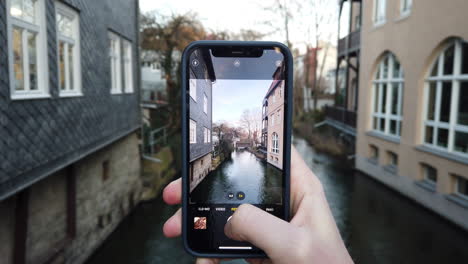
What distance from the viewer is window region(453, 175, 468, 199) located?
335cm

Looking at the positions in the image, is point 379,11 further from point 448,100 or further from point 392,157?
point 448,100

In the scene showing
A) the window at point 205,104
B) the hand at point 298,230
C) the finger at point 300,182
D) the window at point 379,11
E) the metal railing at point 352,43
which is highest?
the window at point 379,11

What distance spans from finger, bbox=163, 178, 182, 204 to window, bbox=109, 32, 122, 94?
3720 mm

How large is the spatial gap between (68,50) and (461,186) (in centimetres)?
342

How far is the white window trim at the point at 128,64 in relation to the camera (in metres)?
5.00

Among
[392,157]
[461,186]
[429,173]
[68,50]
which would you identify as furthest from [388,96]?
[68,50]

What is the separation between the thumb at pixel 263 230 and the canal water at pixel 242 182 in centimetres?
9

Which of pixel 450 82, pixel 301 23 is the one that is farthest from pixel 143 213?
pixel 450 82

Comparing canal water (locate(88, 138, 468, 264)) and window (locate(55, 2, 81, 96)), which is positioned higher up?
window (locate(55, 2, 81, 96))

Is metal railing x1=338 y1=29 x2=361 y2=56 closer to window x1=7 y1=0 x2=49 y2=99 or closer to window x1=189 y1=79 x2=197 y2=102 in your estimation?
window x1=7 y1=0 x2=49 y2=99

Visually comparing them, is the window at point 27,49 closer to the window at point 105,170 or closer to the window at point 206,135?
the window at point 206,135

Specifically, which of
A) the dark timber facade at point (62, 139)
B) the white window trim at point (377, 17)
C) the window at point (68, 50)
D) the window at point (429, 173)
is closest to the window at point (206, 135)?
the dark timber facade at point (62, 139)

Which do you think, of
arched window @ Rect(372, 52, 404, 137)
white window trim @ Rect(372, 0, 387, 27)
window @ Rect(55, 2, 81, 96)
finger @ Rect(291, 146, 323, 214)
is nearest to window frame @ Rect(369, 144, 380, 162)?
arched window @ Rect(372, 52, 404, 137)

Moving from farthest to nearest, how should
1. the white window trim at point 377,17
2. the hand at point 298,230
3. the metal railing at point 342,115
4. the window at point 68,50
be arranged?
the metal railing at point 342,115 < the white window trim at point 377,17 < the window at point 68,50 < the hand at point 298,230
